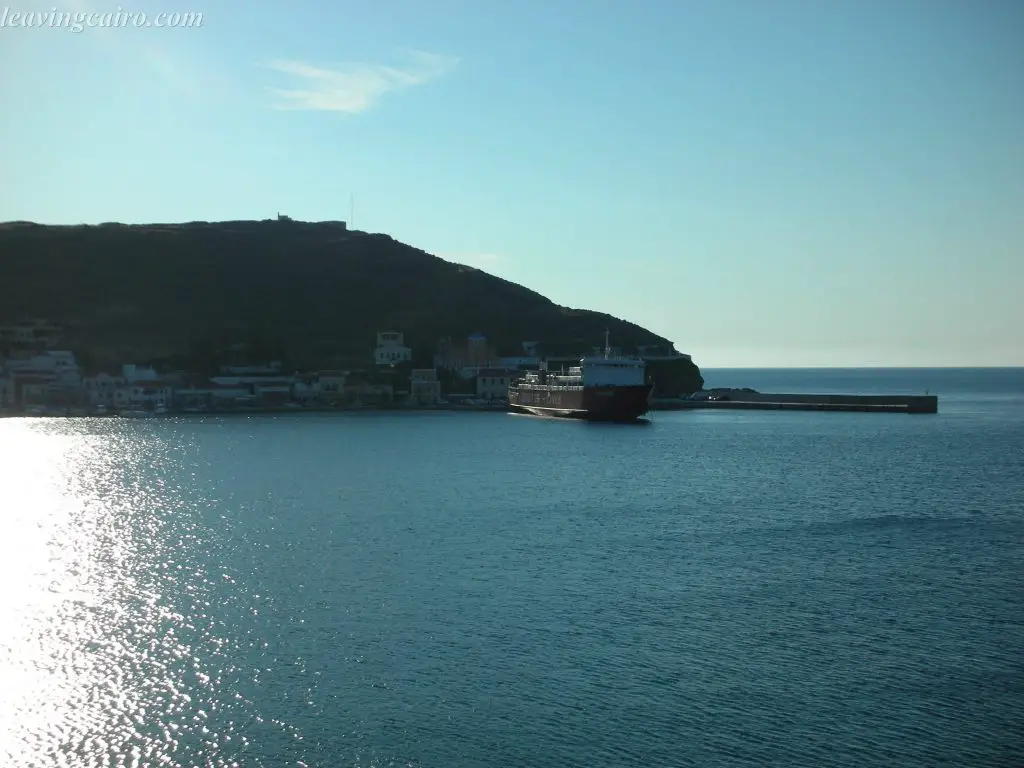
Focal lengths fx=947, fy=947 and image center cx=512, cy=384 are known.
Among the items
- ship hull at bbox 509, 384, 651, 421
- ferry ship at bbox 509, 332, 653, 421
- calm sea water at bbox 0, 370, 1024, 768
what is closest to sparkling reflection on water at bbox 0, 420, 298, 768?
calm sea water at bbox 0, 370, 1024, 768

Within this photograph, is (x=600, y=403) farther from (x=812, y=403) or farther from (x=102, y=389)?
(x=102, y=389)

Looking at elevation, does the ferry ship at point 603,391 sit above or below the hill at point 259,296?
below

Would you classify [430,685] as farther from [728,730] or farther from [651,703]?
[728,730]

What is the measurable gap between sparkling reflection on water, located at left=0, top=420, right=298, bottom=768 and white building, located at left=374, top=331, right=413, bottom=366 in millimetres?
94367

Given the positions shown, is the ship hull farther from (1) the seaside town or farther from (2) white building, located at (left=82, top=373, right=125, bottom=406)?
(2) white building, located at (left=82, top=373, right=125, bottom=406)

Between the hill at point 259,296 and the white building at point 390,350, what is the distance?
299cm

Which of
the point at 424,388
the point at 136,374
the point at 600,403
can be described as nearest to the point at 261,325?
the point at 136,374

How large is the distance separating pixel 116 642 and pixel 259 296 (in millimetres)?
144673

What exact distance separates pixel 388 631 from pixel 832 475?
40.3m

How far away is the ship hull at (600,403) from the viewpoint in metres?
104

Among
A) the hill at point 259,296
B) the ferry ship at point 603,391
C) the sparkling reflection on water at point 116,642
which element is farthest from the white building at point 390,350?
the sparkling reflection on water at point 116,642

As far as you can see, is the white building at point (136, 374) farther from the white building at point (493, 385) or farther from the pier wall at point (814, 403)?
the pier wall at point (814, 403)

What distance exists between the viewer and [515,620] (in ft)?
89.1

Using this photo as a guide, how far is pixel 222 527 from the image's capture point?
42.5 m
